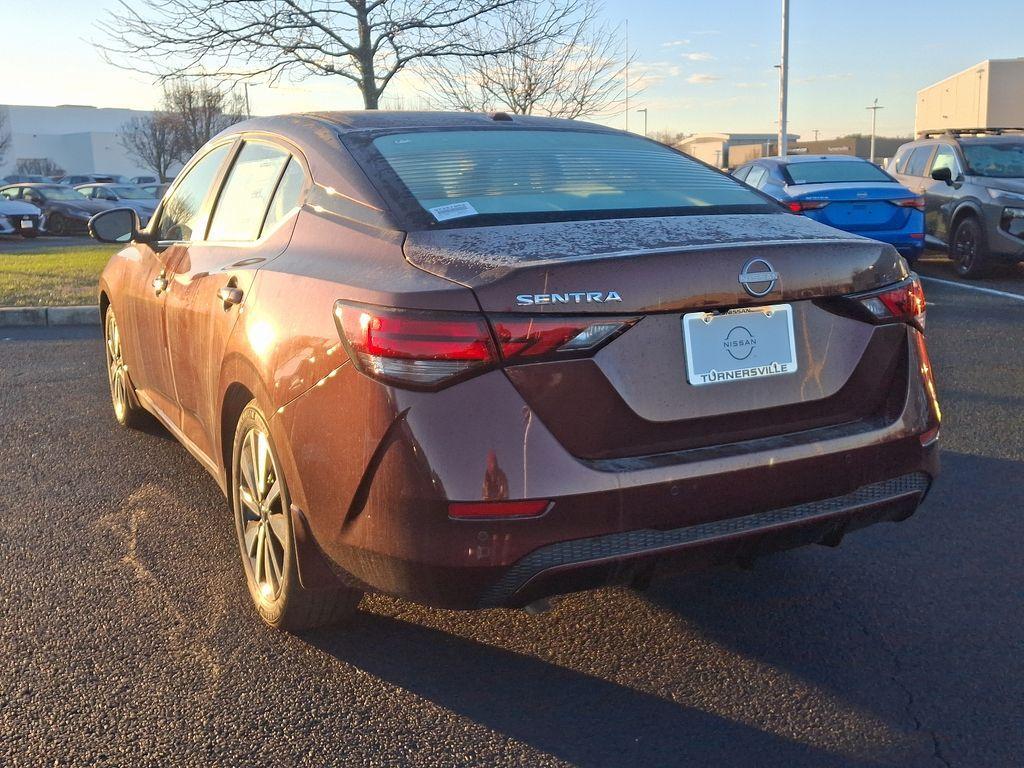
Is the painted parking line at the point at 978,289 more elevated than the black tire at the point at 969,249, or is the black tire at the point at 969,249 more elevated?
the black tire at the point at 969,249

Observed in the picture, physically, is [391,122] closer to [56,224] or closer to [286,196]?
[286,196]

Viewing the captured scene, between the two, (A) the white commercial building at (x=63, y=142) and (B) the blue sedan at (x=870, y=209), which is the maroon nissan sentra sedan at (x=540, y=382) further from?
(A) the white commercial building at (x=63, y=142)

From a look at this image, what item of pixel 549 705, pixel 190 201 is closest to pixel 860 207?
pixel 190 201

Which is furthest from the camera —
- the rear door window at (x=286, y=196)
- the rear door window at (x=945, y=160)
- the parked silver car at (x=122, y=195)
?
the parked silver car at (x=122, y=195)

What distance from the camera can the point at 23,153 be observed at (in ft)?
284

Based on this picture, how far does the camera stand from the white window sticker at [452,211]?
8.98 feet

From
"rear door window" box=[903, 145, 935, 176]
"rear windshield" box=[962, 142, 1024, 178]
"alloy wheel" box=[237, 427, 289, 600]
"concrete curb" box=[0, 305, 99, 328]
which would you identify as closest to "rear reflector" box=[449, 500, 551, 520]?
"alloy wheel" box=[237, 427, 289, 600]

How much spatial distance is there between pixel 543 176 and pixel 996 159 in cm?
1080

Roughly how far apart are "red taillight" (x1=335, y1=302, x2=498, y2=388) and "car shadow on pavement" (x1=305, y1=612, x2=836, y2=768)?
0.92 m

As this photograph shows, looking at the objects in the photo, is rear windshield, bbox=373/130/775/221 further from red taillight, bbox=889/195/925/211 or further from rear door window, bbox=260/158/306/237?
red taillight, bbox=889/195/925/211

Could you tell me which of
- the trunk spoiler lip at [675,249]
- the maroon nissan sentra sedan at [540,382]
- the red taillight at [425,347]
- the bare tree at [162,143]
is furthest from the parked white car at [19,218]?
the bare tree at [162,143]

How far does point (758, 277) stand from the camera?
2477 mm

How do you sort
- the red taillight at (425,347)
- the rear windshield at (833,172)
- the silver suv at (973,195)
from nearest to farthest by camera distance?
the red taillight at (425,347), the silver suv at (973,195), the rear windshield at (833,172)

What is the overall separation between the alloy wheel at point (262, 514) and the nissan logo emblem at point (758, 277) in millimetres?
1331
